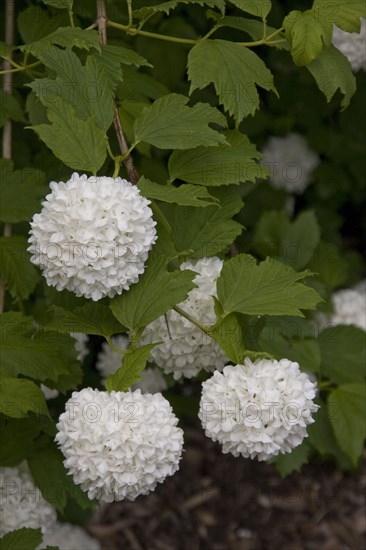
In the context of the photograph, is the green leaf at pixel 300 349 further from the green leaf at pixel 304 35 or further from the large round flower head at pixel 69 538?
the large round flower head at pixel 69 538

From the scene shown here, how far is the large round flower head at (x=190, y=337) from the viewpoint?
184 cm

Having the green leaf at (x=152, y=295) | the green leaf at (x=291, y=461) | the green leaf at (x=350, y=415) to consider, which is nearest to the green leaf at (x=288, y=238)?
the green leaf at (x=350, y=415)

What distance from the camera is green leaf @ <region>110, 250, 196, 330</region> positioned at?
5.37ft

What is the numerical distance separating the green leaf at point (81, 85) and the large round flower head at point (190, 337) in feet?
1.40

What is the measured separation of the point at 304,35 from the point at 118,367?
4.33 feet

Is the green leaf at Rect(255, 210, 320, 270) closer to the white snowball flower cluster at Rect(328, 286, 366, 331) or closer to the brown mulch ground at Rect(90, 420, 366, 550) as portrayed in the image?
the white snowball flower cluster at Rect(328, 286, 366, 331)

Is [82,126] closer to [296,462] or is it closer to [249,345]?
[249,345]

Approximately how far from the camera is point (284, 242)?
305 centimetres

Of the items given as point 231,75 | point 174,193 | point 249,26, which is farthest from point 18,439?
point 249,26

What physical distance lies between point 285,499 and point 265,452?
7.61 feet

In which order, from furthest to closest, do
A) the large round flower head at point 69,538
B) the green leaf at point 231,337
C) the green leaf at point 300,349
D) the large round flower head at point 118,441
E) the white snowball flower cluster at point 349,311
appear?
the white snowball flower cluster at point 349,311, the large round flower head at point 69,538, the green leaf at point 300,349, the green leaf at point 231,337, the large round flower head at point 118,441

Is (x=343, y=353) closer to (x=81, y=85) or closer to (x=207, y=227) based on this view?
(x=207, y=227)

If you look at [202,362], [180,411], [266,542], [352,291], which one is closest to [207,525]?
[266,542]

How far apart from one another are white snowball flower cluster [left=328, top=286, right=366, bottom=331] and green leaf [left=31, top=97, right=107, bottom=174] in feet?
5.40
